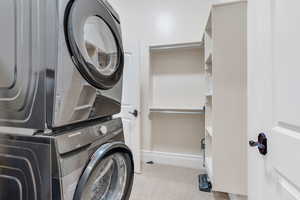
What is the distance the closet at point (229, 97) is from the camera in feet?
5.31

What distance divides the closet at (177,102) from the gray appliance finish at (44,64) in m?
1.96

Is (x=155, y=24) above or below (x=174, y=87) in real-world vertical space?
above

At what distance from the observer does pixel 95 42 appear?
1.07 metres

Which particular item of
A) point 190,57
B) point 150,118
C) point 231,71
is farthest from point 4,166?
point 190,57

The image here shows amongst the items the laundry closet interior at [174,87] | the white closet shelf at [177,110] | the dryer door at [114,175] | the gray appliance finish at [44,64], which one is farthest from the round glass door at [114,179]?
the white closet shelf at [177,110]

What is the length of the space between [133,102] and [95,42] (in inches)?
60.3

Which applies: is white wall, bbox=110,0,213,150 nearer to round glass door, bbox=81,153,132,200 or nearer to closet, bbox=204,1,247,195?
closet, bbox=204,1,247,195

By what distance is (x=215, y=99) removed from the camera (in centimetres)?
167

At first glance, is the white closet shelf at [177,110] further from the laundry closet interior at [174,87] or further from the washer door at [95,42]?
the washer door at [95,42]
